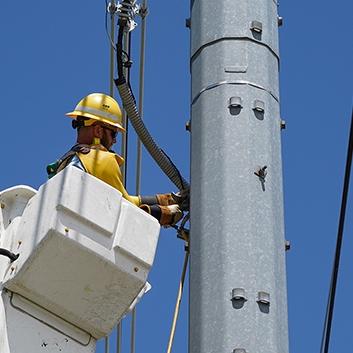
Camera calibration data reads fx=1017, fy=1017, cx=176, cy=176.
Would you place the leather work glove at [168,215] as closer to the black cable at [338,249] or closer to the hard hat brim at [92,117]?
the hard hat brim at [92,117]

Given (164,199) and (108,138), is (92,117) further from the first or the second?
(164,199)

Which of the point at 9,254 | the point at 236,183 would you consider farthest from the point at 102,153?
the point at 236,183

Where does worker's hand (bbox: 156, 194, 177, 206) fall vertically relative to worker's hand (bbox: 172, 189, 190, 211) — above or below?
above

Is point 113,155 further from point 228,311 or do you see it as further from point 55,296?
point 228,311

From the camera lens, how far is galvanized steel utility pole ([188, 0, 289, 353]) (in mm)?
4148

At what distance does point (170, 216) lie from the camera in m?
5.95

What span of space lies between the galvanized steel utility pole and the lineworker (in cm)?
108

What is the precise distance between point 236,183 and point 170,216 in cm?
157

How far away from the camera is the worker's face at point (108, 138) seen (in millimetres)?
6348

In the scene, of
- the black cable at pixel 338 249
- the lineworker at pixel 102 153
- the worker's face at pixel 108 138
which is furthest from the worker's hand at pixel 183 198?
the black cable at pixel 338 249

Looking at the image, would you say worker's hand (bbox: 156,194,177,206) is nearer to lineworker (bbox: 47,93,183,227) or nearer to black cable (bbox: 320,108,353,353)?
lineworker (bbox: 47,93,183,227)

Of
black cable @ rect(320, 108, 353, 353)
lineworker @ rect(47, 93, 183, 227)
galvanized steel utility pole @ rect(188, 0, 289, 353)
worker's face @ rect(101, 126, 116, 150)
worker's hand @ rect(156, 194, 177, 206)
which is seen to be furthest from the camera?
worker's face @ rect(101, 126, 116, 150)

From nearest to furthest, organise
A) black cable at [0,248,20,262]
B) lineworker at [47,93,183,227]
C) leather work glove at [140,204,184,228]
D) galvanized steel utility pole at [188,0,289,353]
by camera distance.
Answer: galvanized steel utility pole at [188,0,289,353] → black cable at [0,248,20,262] → lineworker at [47,93,183,227] → leather work glove at [140,204,184,228]

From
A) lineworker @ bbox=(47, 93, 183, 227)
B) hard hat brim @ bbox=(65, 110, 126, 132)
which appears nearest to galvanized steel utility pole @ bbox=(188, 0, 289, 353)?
lineworker @ bbox=(47, 93, 183, 227)
